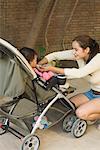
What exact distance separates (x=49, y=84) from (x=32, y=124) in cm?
40

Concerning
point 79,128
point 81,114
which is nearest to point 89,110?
point 81,114

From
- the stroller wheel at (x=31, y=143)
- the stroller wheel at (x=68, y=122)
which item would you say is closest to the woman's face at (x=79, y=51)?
the stroller wheel at (x=68, y=122)

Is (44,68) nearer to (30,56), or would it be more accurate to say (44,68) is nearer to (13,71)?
(30,56)

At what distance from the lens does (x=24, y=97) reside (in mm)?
2678

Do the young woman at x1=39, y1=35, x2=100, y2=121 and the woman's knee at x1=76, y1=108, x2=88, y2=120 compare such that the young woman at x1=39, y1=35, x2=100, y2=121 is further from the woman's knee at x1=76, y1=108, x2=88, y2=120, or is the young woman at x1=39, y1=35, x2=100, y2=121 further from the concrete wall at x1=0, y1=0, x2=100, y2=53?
the concrete wall at x1=0, y1=0, x2=100, y2=53

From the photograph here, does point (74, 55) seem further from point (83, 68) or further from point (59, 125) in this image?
point (59, 125)

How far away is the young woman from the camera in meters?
2.64

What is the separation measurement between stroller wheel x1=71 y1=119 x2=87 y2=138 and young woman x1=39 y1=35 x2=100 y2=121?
0.07 metres

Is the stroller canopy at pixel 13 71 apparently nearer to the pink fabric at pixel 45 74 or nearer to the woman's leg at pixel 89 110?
the pink fabric at pixel 45 74

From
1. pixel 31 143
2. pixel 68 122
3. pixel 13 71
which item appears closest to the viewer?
pixel 13 71

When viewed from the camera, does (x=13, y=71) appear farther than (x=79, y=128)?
No

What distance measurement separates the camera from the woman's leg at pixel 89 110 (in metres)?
2.75

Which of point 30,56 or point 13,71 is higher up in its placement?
point 30,56

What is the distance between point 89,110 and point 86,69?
1.26 ft
